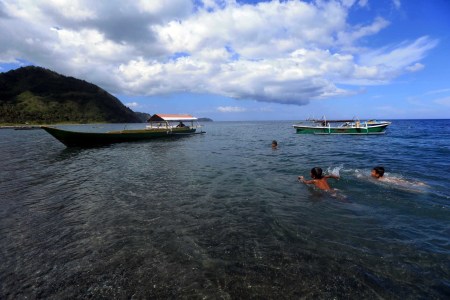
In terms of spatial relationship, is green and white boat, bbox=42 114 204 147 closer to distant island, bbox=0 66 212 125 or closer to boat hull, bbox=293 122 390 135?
boat hull, bbox=293 122 390 135

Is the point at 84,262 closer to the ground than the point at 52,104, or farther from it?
closer to the ground

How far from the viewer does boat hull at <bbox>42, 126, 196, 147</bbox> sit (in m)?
31.0

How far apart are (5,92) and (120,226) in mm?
217862

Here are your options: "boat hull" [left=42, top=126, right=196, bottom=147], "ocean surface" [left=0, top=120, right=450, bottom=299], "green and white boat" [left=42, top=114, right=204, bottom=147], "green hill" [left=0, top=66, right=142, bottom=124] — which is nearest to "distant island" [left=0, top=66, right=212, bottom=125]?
"green hill" [left=0, top=66, right=142, bottom=124]

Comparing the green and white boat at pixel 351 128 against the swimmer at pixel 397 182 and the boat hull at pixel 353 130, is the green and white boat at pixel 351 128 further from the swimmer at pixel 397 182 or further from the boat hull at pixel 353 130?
the swimmer at pixel 397 182

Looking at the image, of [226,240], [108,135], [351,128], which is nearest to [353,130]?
[351,128]

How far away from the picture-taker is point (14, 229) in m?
7.88

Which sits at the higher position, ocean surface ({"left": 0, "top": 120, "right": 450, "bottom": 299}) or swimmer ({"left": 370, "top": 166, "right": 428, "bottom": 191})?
swimmer ({"left": 370, "top": 166, "right": 428, "bottom": 191})

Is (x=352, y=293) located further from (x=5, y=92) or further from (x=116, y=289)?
(x=5, y=92)

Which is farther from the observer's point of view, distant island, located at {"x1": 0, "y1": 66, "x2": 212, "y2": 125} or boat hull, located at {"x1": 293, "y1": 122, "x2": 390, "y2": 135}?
distant island, located at {"x1": 0, "y1": 66, "x2": 212, "y2": 125}

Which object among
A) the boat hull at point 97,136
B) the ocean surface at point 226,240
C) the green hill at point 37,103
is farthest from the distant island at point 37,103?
the ocean surface at point 226,240

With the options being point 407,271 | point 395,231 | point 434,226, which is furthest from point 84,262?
point 434,226

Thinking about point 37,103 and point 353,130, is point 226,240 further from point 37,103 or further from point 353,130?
point 37,103

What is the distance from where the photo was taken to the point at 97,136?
109 ft
